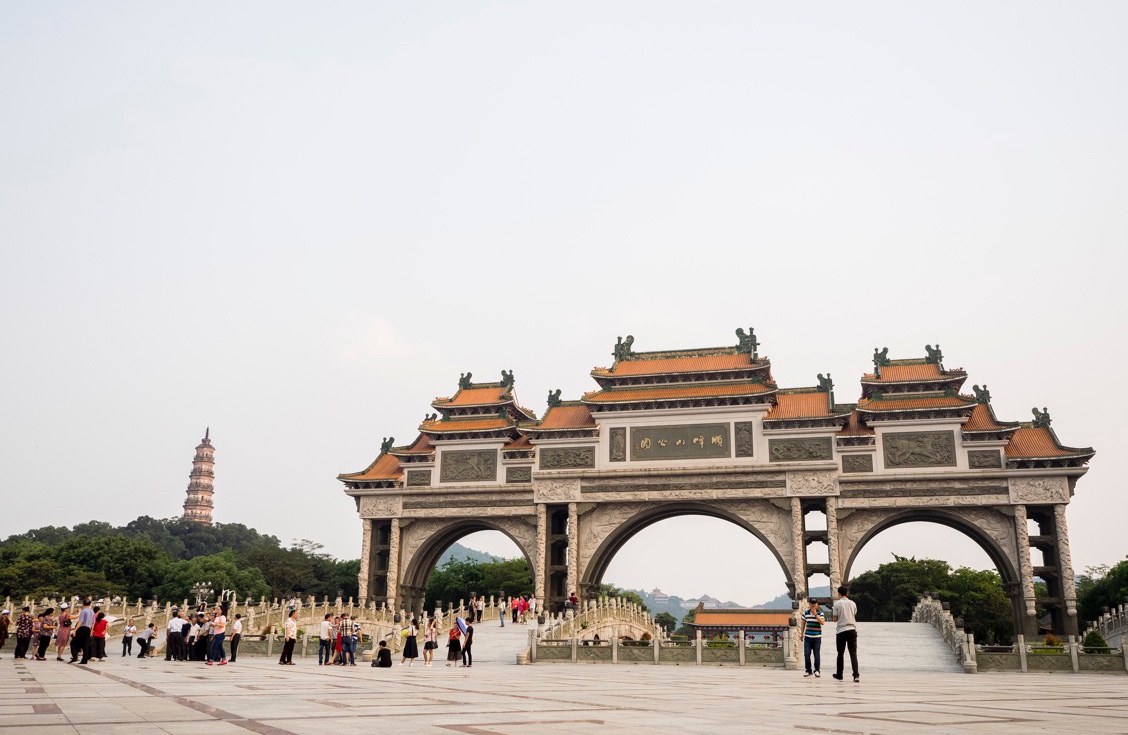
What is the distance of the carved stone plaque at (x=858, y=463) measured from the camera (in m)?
30.9

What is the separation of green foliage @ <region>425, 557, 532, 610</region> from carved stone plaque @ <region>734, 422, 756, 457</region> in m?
33.5

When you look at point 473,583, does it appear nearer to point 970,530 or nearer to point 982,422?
point 970,530

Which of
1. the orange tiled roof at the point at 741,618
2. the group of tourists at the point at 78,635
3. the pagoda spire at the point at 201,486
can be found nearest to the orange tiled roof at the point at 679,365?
the group of tourists at the point at 78,635

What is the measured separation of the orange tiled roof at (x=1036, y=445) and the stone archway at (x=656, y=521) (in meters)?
8.04

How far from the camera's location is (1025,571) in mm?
28844

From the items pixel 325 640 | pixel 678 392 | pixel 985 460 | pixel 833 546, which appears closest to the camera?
pixel 325 640

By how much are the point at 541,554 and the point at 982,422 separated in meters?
16.6

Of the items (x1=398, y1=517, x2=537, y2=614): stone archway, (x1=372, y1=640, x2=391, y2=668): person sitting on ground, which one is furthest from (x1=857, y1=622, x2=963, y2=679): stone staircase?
(x1=398, y1=517, x2=537, y2=614): stone archway

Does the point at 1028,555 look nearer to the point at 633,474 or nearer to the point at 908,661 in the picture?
the point at 908,661

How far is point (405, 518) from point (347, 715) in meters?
30.6

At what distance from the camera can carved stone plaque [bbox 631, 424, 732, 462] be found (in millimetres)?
32250

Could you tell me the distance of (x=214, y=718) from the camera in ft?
17.2

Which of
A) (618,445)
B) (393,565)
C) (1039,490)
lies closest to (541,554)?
(618,445)

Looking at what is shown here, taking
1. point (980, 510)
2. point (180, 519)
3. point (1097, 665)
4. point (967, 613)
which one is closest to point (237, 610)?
point (1097, 665)
